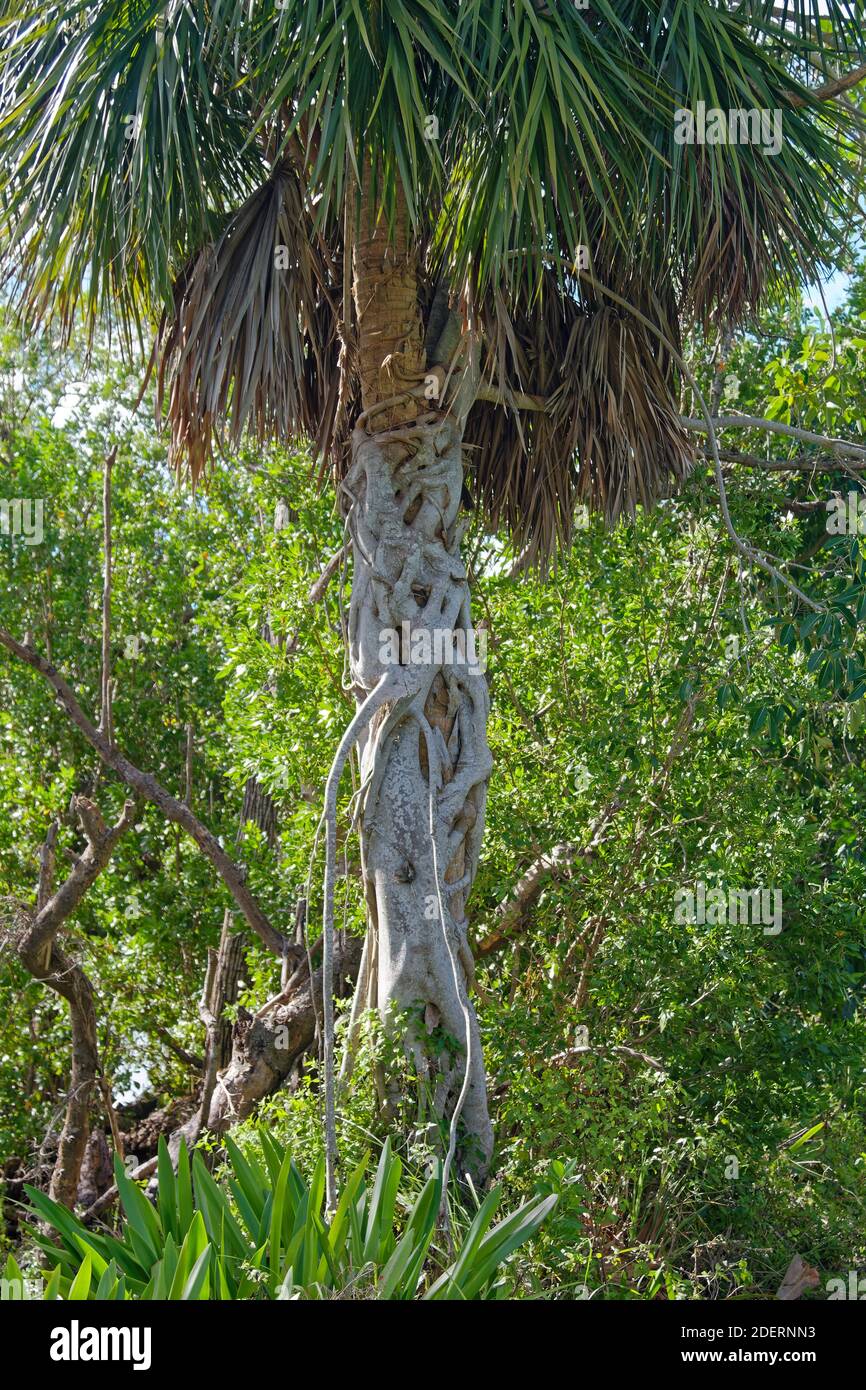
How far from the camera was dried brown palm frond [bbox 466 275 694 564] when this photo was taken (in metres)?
5.06

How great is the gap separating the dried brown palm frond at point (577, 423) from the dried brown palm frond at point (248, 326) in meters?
0.76

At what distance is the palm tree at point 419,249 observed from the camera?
157 inches

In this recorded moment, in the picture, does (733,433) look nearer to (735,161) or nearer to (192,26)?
(735,161)

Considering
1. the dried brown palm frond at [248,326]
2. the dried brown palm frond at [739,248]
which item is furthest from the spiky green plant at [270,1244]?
the dried brown palm frond at [739,248]

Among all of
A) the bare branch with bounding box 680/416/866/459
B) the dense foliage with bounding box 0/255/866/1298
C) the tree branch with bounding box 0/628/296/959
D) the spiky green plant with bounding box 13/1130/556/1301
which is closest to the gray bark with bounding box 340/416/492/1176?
the dense foliage with bounding box 0/255/866/1298

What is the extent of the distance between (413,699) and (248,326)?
1477 mm

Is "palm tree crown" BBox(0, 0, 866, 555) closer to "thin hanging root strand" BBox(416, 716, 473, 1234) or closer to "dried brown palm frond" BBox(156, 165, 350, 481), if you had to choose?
"dried brown palm frond" BBox(156, 165, 350, 481)

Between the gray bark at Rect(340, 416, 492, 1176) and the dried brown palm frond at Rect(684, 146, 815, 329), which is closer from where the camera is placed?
the gray bark at Rect(340, 416, 492, 1176)

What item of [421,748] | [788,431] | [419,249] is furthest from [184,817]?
[788,431]

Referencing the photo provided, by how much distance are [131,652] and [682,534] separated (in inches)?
159

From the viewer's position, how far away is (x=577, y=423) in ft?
16.8

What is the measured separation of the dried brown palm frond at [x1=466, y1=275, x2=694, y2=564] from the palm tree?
2 centimetres

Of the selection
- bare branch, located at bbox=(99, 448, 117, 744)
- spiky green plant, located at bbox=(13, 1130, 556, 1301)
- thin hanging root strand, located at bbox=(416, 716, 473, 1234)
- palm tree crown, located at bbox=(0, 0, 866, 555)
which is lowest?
spiky green plant, located at bbox=(13, 1130, 556, 1301)

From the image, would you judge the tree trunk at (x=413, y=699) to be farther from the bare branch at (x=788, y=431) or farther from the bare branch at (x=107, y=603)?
the bare branch at (x=107, y=603)
